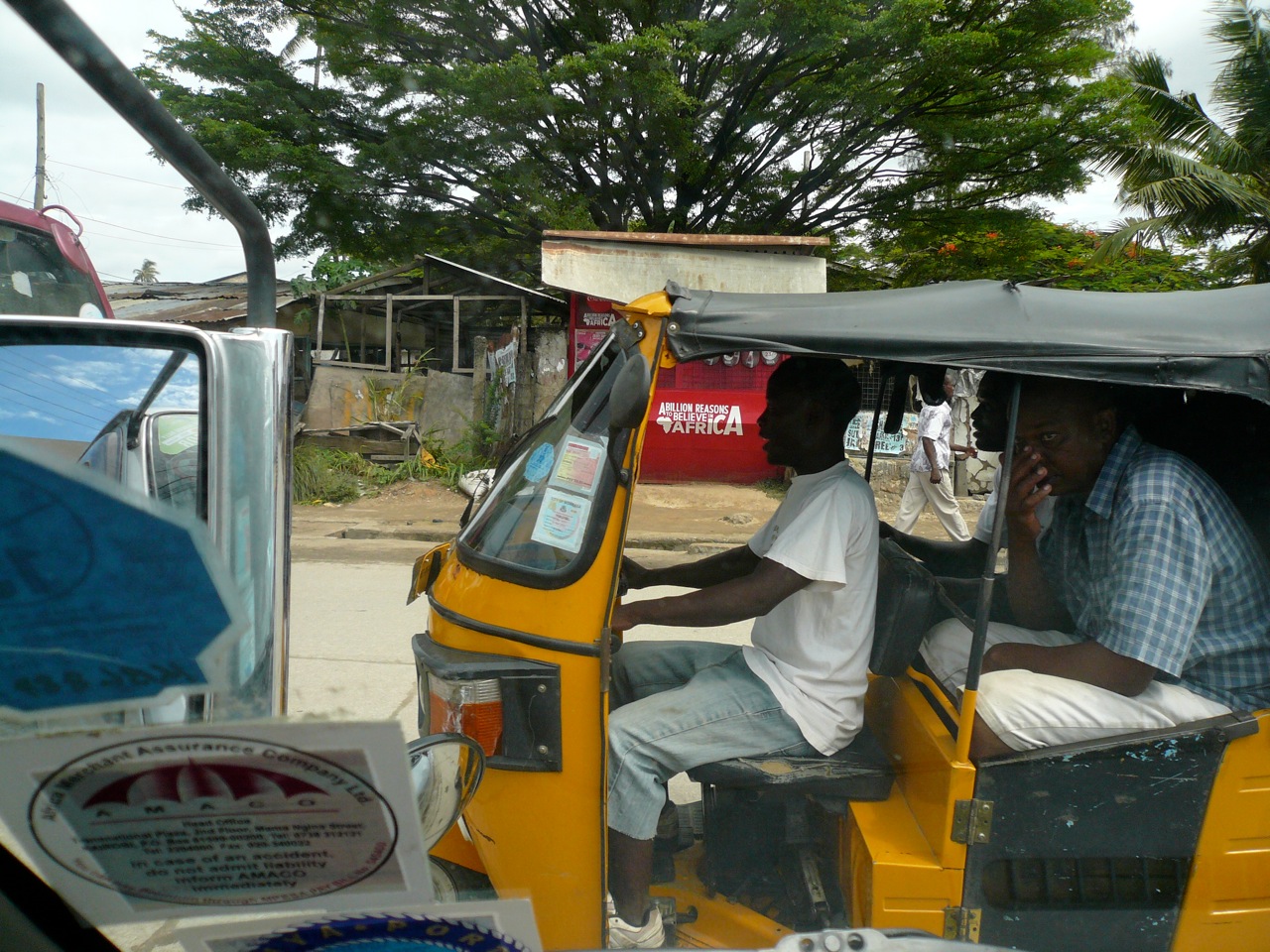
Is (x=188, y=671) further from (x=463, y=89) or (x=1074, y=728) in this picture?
(x=463, y=89)

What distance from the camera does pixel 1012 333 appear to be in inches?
69.1

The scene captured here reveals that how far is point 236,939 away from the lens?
984 mm

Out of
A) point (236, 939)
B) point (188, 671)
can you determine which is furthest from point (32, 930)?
point (188, 671)

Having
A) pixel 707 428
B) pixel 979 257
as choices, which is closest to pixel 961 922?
pixel 707 428

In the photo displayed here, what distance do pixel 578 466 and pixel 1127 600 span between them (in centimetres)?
114

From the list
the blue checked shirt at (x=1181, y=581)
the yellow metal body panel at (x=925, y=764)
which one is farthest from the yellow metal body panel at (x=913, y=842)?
the blue checked shirt at (x=1181, y=581)

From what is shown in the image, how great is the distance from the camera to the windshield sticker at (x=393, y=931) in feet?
3.21

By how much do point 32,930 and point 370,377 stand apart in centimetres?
1173

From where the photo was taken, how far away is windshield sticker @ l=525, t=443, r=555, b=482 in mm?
2021

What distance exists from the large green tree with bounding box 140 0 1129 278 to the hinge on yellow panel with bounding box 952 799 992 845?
851 cm

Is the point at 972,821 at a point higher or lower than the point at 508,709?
lower

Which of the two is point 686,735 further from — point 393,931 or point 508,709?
point 393,931

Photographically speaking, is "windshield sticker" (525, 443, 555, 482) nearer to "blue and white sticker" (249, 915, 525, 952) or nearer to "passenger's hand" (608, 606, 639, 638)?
"passenger's hand" (608, 606, 639, 638)

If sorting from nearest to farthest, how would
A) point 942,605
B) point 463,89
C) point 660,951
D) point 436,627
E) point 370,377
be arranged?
point 660,951
point 436,627
point 942,605
point 463,89
point 370,377
